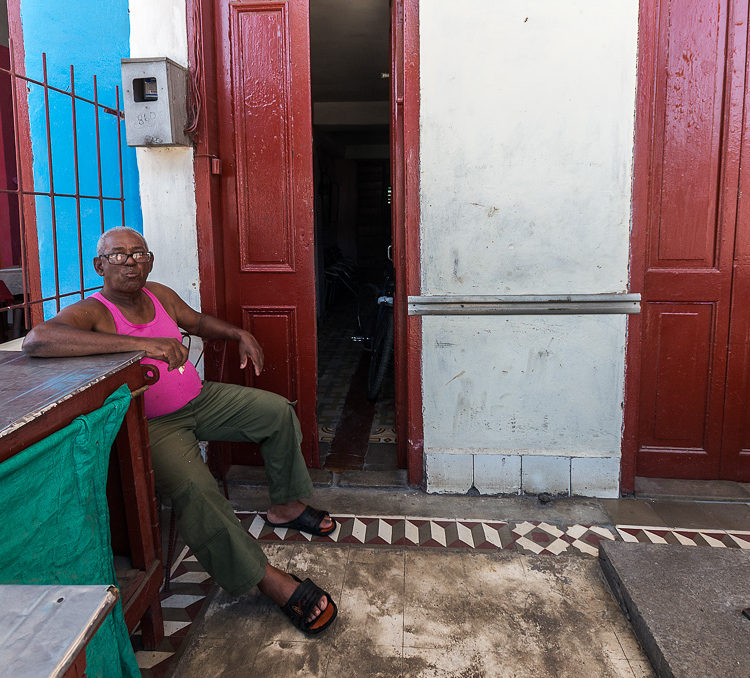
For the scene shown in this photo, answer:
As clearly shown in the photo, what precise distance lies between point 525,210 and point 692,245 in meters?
A: 0.90

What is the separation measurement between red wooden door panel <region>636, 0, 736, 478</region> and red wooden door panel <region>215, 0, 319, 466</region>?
174 centimetres

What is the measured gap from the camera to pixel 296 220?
3355 mm

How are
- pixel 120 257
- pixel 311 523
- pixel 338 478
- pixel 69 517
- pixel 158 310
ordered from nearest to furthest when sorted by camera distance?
pixel 69 517, pixel 120 257, pixel 158 310, pixel 311 523, pixel 338 478

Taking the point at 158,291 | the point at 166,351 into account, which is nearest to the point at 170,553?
the point at 166,351

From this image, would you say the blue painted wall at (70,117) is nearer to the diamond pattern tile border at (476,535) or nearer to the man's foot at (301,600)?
the diamond pattern tile border at (476,535)

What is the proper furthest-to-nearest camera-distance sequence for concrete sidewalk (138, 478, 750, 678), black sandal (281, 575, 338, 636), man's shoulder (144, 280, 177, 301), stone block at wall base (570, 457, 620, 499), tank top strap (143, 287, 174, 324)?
stone block at wall base (570, 457, 620, 499), man's shoulder (144, 280, 177, 301), tank top strap (143, 287, 174, 324), black sandal (281, 575, 338, 636), concrete sidewalk (138, 478, 750, 678)

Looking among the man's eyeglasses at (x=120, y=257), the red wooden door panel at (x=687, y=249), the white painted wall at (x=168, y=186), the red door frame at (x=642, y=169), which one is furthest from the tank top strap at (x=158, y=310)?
the red wooden door panel at (x=687, y=249)

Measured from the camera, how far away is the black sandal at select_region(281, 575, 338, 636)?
7.34ft

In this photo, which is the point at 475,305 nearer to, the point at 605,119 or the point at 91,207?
the point at 605,119

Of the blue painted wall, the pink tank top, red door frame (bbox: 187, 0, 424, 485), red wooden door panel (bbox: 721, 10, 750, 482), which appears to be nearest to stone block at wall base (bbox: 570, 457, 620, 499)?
red wooden door panel (bbox: 721, 10, 750, 482)

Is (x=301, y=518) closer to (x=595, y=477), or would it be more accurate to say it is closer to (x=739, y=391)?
(x=595, y=477)

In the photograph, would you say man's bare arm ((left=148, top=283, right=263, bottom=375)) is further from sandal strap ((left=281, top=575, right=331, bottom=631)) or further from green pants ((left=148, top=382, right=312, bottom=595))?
sandal strap ((left=281, top=575, right=331, bottom=631))

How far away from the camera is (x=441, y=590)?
248 cm

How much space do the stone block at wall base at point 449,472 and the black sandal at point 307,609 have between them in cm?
109
